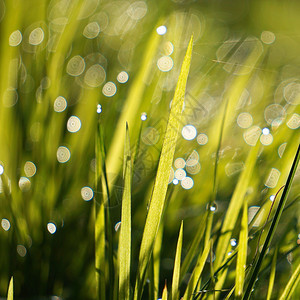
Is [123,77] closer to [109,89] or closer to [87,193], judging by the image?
[109,89]

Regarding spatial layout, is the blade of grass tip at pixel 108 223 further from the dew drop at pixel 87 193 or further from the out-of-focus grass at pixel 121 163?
the dew drop at pixel 87 193

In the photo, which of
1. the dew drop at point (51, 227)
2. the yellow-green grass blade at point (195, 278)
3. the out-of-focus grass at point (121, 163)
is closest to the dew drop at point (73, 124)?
the out-of-focus grass at point (121, 163)

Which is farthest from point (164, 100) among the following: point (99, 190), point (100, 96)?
point (99, 190)

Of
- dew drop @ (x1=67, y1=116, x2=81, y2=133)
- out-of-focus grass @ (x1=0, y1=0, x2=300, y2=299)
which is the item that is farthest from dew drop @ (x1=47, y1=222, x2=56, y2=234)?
dew drop @ (x1=67, y1=116, x2=81, y2=133)

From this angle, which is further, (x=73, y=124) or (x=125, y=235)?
(x=73, y=124)

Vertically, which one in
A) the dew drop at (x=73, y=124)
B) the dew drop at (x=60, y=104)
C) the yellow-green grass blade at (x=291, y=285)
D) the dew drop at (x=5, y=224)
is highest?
the dew drop at (x=60, y=104)

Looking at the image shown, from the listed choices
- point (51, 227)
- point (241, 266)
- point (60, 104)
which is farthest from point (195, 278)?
point (60, 104)
